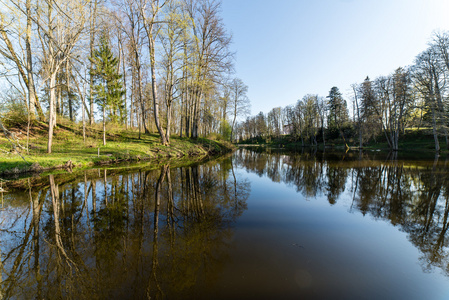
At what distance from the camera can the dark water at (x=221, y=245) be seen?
2.33 metres

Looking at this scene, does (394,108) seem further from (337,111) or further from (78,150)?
(78,150)

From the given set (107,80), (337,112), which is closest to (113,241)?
(107,80)

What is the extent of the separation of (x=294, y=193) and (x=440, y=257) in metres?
3.91

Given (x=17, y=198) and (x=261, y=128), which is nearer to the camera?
(x=17, y=198)

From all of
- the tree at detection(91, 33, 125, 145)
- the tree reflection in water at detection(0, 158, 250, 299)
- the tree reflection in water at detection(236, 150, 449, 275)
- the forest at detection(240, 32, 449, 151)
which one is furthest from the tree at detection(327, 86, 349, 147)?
the tree reflection in water at detection(0, 158, 250, 299)

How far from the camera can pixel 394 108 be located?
2769 centimetres

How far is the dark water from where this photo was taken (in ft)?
7.64

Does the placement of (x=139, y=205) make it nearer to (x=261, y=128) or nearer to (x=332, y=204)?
(x=332, y=204)

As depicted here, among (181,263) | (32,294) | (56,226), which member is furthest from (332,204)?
(56,226)

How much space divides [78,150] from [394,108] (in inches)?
1581

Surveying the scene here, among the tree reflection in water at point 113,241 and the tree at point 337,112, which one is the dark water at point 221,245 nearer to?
the tree reflection in water at point 113,241

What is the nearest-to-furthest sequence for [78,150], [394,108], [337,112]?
[78,150]
[394,108]
[337,112]

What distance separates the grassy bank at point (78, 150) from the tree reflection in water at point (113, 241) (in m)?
3.99

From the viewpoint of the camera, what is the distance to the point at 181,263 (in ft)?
9.00
